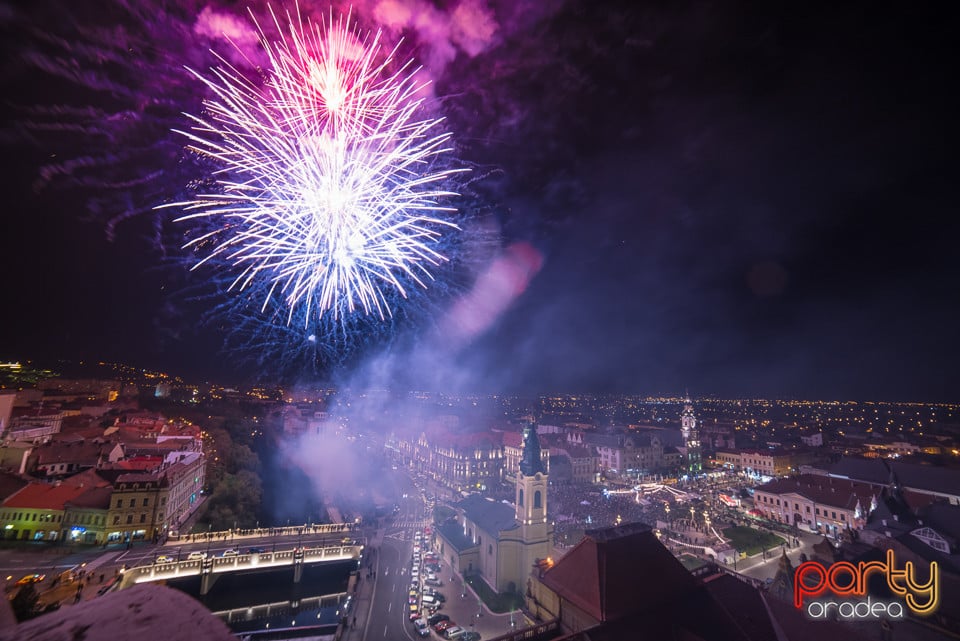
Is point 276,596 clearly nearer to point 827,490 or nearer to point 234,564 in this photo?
point 234,564

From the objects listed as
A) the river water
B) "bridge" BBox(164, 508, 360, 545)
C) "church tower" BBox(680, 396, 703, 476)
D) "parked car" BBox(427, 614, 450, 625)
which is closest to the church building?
"parked car" BBox(427, 614, 450, 625)

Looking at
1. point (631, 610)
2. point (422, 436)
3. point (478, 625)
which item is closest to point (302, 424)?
point (422, 436)

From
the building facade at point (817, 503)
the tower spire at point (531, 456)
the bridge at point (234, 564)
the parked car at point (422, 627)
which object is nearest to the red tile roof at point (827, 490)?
the building facade at point (817, 503)

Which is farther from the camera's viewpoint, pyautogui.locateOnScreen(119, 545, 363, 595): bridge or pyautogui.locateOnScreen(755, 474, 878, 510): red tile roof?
pyautogui.locateOnScreen(755, 474, 878, 510): red tile roof

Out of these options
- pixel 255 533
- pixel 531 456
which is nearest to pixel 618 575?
pixel 531 456

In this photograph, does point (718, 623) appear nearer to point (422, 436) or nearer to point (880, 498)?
point (880, 498)

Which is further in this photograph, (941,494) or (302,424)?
(302,424)

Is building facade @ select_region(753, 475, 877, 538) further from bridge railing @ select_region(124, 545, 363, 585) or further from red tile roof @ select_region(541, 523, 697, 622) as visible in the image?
bridge railing @ select_region(124, 545, 363, 585)
